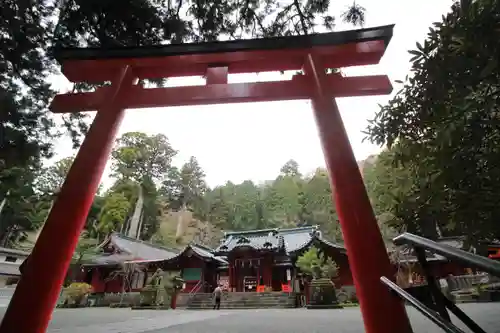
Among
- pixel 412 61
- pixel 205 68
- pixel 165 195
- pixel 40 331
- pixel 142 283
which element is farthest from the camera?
pixel 165 195

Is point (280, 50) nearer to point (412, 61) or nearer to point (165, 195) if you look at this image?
point (412, 61)

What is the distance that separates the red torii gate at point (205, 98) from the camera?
2389mm

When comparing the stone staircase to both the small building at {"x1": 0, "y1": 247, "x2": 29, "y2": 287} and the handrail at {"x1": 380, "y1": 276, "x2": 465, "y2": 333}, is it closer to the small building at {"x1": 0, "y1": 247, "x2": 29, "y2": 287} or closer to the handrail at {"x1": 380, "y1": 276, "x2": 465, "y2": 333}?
the small building at {"x1": 0, "y1": 247, "x2": 29, "y2": 287}

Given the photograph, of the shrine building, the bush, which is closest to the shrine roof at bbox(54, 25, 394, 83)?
the shrine building

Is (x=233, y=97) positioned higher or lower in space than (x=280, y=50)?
lower

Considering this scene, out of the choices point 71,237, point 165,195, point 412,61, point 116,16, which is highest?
point 165,195

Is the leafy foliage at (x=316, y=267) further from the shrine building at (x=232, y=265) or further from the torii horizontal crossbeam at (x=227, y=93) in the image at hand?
the torii horizontal crossbeam at (x=227, y=93)

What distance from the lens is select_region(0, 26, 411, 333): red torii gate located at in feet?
7.84

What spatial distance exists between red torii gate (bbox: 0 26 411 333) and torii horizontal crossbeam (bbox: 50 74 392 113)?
1 cm

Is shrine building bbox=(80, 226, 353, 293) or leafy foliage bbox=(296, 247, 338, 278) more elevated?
shrine building bbox=(80, 226, 353, 293)

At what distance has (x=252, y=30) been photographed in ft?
16.4

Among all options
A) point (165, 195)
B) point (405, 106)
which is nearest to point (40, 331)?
point (405, 106)

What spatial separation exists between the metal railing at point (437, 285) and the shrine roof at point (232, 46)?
2.47m

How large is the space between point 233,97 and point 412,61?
2.00 m
